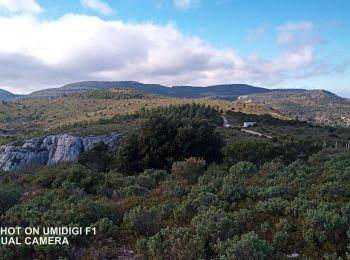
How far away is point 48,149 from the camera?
73.6 metres

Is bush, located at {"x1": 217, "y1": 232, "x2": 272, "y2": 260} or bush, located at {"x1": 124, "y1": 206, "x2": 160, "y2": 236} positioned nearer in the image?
bush, located at {"x1": 217, "y1": 232, "x2": 272, "y2": 260}

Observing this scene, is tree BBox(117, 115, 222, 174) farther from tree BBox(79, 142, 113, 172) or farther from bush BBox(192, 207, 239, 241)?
bush BBox(192, 207, 239, 241)

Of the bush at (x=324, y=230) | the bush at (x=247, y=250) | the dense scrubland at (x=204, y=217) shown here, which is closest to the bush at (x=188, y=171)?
the dense scrubland at (x=204, y=217)

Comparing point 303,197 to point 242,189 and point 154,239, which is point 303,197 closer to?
point 242,189

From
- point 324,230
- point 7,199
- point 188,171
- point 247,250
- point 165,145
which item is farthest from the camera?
point 165,145

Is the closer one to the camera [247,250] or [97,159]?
[247,250]

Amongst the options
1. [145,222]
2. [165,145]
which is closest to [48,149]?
[165,145]

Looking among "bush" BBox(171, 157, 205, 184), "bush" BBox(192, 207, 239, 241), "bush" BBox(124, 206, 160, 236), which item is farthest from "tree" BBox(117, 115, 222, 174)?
"bush" BBox(192, 207, 239, 241)

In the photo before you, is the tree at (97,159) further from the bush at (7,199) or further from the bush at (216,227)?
the bush at (216,227)

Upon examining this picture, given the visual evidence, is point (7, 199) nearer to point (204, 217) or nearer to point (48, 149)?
point (204, 217)

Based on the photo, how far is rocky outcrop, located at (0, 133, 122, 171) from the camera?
224 ft

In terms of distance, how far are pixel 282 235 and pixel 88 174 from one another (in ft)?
42.4

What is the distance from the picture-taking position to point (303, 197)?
1062 centimetres

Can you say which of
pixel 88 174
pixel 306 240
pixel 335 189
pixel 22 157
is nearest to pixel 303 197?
pixel 335 189
